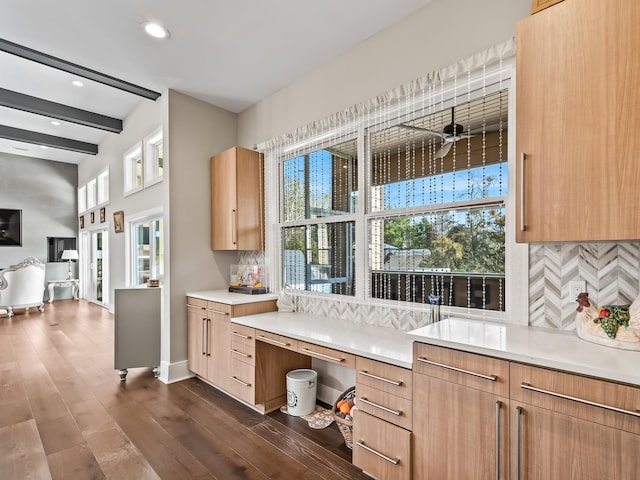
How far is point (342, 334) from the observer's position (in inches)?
94.0

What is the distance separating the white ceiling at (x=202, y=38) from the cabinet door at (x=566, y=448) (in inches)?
100

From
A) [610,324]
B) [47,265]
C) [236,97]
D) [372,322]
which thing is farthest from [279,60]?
[47,265]

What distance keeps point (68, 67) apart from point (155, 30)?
126 centimetres

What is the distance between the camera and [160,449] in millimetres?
2285

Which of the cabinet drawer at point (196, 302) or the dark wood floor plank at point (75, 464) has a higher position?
the cabinet drawer at point (196, 302)

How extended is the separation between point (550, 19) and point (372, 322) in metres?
2.09

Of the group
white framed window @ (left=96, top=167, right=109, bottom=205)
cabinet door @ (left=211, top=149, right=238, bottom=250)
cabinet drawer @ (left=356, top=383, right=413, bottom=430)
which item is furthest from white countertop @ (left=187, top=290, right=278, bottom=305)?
white framed window @ (left=96, top=167, right=109, bottom=205)

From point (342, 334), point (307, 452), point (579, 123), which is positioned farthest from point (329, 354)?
point (579, 123)

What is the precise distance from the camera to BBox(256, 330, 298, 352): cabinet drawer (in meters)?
2.43

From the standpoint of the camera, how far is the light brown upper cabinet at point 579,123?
137 cm

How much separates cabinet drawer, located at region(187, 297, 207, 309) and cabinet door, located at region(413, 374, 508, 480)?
2.29 m

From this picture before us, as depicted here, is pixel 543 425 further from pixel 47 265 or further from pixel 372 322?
pixel 47 265

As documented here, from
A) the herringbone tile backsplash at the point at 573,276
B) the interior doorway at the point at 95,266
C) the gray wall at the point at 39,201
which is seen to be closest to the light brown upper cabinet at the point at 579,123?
the herringbone tile backsplash at the point at 573,276

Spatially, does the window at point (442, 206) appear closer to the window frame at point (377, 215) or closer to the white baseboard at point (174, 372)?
the window frame at point (377, 215)
